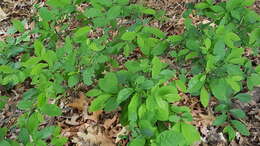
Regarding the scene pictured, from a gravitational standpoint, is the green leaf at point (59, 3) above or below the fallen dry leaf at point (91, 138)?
above

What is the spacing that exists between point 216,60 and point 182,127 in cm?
49

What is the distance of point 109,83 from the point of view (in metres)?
2.02

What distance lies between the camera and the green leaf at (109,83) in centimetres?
201

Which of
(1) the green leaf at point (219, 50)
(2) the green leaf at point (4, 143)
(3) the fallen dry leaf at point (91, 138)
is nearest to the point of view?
(2) the green leaf at point (4, 143)

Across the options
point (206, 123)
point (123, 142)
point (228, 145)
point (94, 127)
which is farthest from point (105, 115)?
point (228, 145)

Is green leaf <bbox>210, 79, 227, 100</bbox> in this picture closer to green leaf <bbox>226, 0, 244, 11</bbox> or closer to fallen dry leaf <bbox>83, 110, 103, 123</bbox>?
green leaf <bbox>226, 0, 244, 11</bbox>

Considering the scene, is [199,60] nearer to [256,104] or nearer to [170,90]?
[170,90]

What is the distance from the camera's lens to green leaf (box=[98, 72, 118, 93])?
201 cm

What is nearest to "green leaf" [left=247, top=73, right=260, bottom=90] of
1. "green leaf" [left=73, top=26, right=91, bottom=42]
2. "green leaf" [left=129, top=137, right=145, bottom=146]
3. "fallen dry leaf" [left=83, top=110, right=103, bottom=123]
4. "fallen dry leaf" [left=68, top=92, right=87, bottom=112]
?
"green leaf" [left=129, top=137, right=145, bottom=146]

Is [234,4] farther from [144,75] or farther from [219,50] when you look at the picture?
[144,75]

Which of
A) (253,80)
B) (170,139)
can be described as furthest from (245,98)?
(170,139)

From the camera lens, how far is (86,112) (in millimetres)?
3240

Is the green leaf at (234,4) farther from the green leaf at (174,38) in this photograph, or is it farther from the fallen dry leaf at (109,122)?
the fallen dry leaf at (109,122)

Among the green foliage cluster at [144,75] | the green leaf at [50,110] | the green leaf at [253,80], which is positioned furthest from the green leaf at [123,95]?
the green leaf at [253,80]
